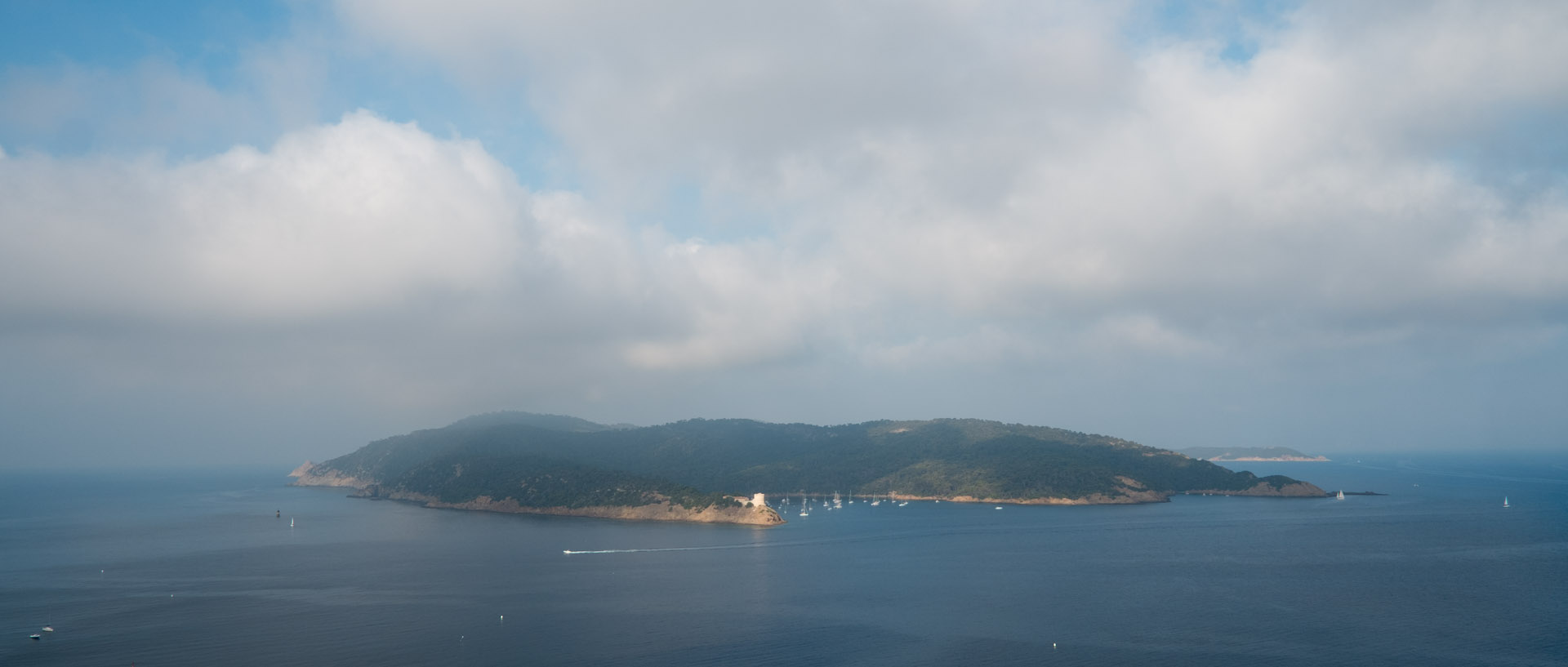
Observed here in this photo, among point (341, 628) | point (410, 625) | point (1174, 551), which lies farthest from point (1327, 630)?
→ point (341, 628)

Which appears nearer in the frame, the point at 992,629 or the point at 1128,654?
the point at 1128,654

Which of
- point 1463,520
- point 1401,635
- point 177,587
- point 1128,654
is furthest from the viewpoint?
point 1463,520

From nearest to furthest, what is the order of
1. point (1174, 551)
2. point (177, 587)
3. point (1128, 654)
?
point (1128, 654), point (177, 587), point (1174, 551)

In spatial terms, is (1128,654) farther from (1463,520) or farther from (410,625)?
(1463,520)

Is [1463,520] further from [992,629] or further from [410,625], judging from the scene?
[410,625]

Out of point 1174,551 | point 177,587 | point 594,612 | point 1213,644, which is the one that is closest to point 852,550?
point 1174,551

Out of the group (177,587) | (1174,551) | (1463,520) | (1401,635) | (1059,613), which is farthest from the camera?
(1463,520)
